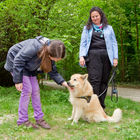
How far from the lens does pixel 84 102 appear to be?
12.0 feet

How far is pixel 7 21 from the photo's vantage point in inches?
284

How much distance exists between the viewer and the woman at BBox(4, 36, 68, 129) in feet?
9.74

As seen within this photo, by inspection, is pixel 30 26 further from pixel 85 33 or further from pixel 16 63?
pixel 16 63

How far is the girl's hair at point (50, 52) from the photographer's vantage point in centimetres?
295

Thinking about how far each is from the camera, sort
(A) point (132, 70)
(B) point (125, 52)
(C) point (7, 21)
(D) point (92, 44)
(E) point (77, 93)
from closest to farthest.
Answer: (E) point (77, 93) → (D) point (92, 44) → (C) point (7, 21) → (A) point (132, 70) → (B) point (125, 52)

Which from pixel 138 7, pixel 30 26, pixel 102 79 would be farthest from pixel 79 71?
pixel 102 79

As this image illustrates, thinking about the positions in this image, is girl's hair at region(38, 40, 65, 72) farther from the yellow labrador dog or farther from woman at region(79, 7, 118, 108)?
woman at region(79, 7, 118, 108)

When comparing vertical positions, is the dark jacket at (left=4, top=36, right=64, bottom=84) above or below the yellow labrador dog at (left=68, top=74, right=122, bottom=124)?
above

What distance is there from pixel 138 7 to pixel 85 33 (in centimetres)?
987

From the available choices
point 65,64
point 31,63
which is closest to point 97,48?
point 31,63

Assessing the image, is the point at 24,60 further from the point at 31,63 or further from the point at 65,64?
A: the point at 65,64

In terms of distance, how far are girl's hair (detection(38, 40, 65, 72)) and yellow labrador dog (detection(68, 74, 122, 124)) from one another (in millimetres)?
765

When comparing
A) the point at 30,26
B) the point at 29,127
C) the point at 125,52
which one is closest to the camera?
the point at 29,127

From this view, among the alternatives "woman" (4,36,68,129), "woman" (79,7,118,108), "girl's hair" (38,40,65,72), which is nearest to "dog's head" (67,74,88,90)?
"woman" (79,7,118,108)
